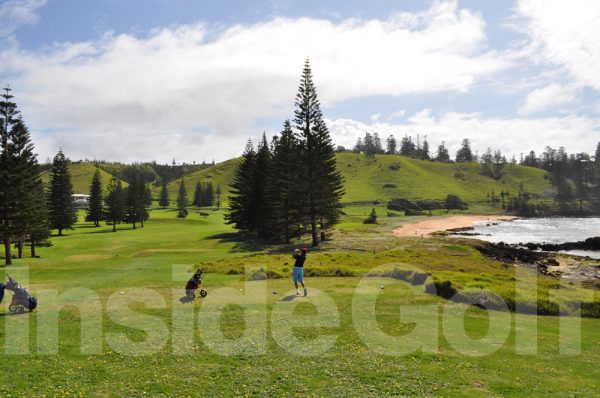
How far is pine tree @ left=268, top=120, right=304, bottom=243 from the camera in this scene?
66.3 m

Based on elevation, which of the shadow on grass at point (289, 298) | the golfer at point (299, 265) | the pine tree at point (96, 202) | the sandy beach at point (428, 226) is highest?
the pine tree at point (96, 202)

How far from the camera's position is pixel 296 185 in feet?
214

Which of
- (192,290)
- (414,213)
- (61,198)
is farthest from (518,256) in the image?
(414,213)

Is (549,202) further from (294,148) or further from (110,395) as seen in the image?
(110,395)

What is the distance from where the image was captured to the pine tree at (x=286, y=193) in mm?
66312

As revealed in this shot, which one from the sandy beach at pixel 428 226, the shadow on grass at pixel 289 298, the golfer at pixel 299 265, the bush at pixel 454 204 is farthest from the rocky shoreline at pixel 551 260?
the bush at pixel 454 204

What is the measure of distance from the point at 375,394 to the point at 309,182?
52.0 meters

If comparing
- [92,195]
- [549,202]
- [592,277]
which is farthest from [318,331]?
[549,202]

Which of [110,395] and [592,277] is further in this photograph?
[592,277]

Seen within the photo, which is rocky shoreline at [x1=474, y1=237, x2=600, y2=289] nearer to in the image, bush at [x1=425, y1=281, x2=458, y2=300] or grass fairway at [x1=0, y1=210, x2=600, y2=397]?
bush at [x1=425, y1=281, x2=458, y2=300]

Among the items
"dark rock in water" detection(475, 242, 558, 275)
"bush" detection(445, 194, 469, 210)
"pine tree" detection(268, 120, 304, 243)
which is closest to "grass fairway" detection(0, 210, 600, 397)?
"dark rock in water" detection(475, 242, 558, 275)

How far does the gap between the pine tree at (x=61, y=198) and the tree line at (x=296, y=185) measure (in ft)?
141

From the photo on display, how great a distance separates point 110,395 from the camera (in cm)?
1246

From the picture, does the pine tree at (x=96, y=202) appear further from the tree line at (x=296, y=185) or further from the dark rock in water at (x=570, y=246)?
the dark rock in water at (x=570, y=246)
